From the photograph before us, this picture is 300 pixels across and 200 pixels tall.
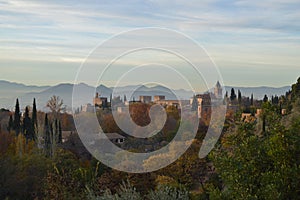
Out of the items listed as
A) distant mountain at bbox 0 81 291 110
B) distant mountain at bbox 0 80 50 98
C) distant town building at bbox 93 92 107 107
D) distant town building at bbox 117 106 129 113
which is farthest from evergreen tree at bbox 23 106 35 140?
distant mountain at bbox 0 80 50 98

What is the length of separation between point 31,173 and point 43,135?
11643mm

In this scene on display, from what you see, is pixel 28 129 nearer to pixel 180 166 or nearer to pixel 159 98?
pixel 159 98

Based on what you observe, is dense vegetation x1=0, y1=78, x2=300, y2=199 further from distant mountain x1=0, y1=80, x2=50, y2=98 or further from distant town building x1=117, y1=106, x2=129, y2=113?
distant mountain x1=0, y1=80, x2=50, y2=98

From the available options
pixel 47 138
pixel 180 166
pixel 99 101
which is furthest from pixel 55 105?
pixel 180 166

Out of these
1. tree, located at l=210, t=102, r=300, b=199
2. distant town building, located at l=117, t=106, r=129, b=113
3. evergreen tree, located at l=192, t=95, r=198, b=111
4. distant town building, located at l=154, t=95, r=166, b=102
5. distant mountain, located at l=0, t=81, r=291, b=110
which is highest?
distant mountain, located at l=0, t=81, r=291, b=110

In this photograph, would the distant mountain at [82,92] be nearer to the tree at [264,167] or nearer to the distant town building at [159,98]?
the distant town building at [159,98]

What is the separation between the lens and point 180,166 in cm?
1711

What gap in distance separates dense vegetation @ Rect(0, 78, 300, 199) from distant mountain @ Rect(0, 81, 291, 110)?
132cm

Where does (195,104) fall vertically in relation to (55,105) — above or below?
below

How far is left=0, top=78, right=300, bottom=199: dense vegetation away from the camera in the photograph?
6.50m

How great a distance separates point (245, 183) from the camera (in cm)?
648

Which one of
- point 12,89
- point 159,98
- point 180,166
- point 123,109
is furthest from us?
point 12,89

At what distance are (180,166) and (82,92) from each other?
4015mm

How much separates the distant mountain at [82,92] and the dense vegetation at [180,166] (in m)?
1.32
